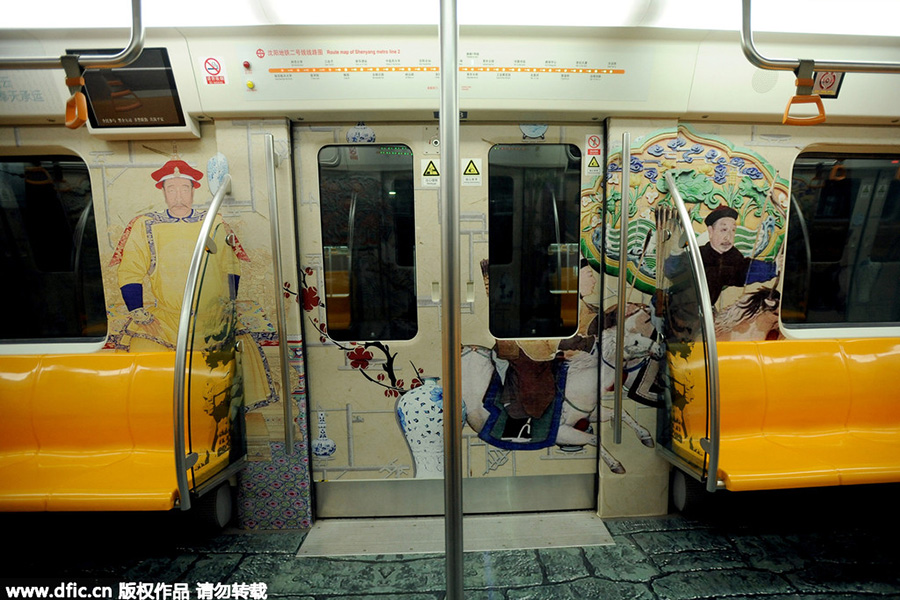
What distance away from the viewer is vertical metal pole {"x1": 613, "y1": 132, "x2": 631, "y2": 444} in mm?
2321

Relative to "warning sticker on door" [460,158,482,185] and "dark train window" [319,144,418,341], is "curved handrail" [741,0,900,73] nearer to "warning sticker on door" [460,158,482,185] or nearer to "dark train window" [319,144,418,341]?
"warning sticker on door" [460,158,482,185]

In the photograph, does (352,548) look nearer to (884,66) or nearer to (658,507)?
(658,507)

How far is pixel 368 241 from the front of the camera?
249cm

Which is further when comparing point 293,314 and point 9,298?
point 9,298

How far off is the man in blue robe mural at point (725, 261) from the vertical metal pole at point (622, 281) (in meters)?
0.54

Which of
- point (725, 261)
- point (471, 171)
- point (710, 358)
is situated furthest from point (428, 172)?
point (725, 261)

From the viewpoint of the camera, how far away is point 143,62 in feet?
6.88

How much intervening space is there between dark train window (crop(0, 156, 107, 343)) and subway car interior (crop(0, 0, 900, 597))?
2 cm

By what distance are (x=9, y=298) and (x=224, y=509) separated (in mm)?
1988

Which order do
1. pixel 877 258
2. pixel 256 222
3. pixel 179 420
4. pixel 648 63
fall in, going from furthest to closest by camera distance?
pixel 877 258 < pixel 256 222 < pixel 648 63 < pixel 179 420

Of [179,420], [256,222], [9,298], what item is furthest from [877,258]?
[9,298]

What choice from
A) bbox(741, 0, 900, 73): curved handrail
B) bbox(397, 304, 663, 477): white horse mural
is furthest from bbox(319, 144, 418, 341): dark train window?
bbox(741, 0, 900, 73): curved handrail

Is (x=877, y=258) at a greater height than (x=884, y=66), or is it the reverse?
(x=884, y=66)

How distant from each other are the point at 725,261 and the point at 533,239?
117cm
